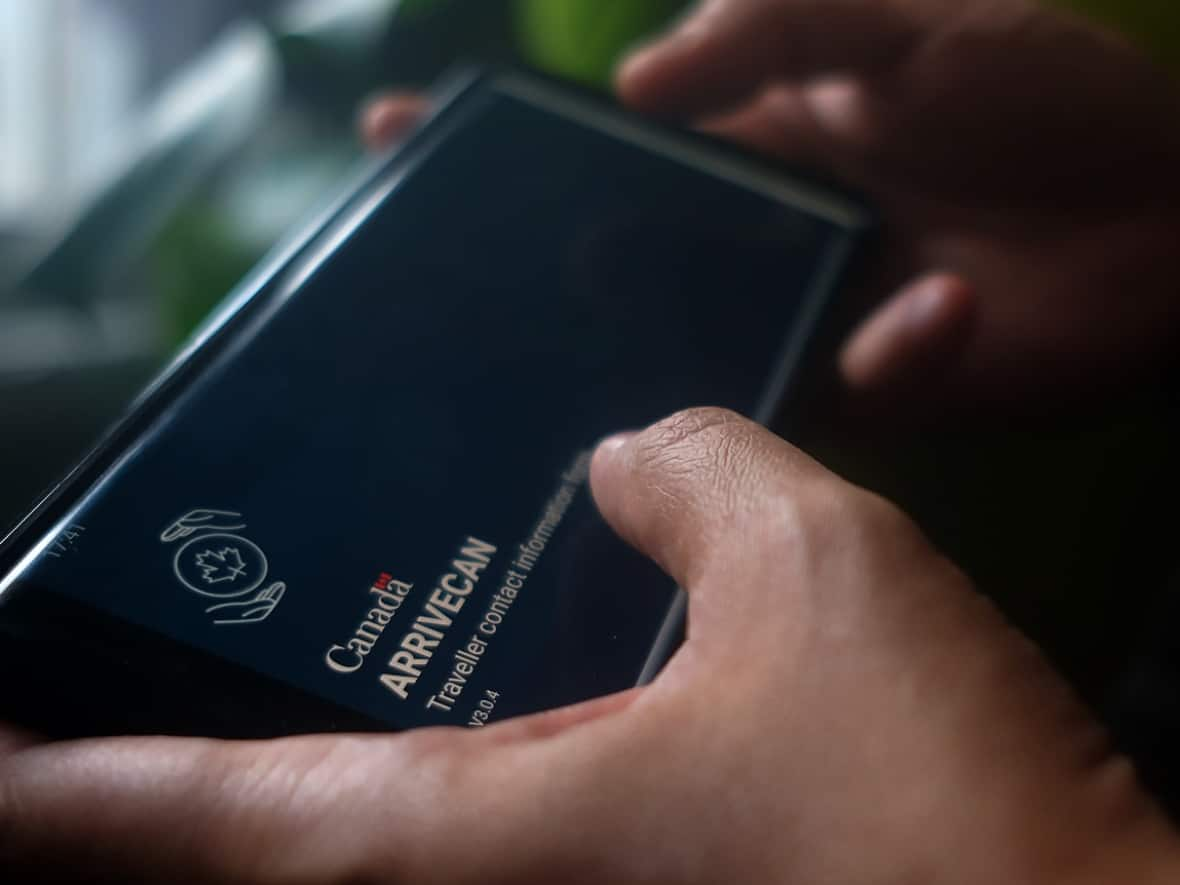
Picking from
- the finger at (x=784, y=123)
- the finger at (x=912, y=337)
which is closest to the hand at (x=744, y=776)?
the finger at (x=912, y=337)

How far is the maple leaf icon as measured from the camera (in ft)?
1.14

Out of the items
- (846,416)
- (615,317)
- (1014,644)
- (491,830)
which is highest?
(846,416)

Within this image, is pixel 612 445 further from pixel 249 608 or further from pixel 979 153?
pixel 979 153

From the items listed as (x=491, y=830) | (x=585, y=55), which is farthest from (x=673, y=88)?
(x=491, y=830)

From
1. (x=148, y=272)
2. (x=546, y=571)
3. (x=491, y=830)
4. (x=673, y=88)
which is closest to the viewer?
(x=491, y=830)

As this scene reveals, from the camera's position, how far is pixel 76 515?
35 centimetres

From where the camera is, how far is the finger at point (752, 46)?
630 mm

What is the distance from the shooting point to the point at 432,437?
1.35 ft

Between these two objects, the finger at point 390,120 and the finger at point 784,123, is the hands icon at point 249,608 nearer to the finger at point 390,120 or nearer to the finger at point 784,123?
the finger at point 390,120

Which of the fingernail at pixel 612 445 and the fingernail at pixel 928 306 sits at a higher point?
the fingernail at pixel 928 306

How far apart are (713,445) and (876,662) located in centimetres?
8

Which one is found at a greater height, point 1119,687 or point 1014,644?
point 1119,687

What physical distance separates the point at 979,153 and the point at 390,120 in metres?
0.37

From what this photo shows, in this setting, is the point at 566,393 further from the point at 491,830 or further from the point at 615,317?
the point at 491,830
